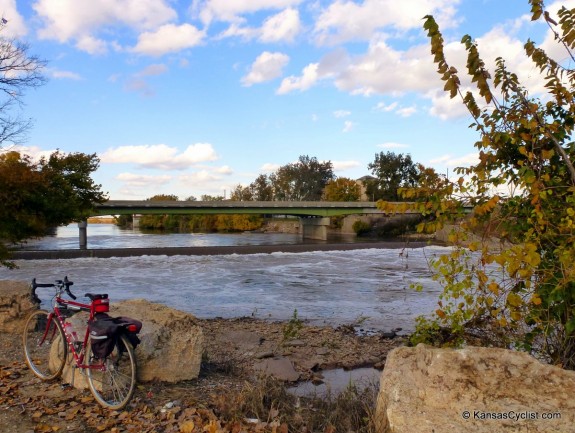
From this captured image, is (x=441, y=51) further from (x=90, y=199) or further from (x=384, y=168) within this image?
(x=384, y=168)

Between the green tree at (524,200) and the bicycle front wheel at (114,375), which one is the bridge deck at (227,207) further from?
the green tree at (524,200)

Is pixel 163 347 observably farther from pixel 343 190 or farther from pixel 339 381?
pixel 343 190

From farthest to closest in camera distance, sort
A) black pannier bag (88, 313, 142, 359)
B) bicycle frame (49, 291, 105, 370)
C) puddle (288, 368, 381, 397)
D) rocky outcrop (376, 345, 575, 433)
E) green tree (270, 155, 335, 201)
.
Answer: green tree (270, 155, 335, 201) < puddle (288, 368, 381, 397) < bicycle frame (49, 291, 105, 370) < black pannier bag (88, 313, 142, 359) < rocky outcrop (376, 345, 575, 433)

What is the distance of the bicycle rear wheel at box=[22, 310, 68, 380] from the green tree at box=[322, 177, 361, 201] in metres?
81.4

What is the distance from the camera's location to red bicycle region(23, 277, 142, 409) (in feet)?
14.5

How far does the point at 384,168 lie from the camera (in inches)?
3334

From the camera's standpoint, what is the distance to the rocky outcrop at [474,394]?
10.1 ft

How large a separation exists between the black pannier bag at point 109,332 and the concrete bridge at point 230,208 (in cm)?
3649

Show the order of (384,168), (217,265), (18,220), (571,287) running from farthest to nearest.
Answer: (384,168) → (217,265) → (18,220) → (571,287)

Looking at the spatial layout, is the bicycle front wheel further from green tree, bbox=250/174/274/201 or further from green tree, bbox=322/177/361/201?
green tree, bbox=250/174/274/201

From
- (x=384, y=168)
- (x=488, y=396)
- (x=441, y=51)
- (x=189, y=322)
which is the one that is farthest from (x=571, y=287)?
(x=384, y=168)

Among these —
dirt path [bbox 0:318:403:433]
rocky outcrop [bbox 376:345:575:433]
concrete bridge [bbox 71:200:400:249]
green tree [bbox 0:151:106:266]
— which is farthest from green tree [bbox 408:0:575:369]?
concrete bridge [bbox 71:200:400:249]

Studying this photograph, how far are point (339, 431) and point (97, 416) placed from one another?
81.6 inches

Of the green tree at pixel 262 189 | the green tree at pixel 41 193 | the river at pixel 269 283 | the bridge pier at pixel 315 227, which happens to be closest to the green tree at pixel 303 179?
the green tree at pixel 262 189
